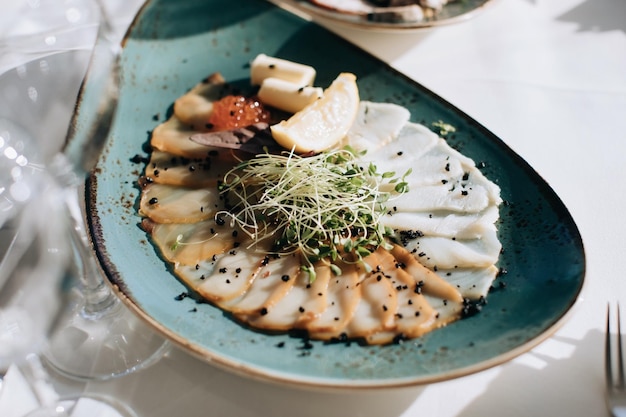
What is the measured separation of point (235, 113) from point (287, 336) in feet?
3.96

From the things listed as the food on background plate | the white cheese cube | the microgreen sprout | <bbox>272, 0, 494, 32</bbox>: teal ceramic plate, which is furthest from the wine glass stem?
<bbox>272, 0, 494, 32</bbox>: teal ceramic plate

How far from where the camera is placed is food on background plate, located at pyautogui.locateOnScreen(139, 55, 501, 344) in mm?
2006

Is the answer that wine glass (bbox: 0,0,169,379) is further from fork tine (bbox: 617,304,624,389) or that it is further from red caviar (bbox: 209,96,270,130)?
fork tine (bbox: 617,304,624,389)

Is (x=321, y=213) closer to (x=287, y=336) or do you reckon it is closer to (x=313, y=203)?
(x=313, y=203)

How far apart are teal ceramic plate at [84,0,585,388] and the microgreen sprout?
14.5 inches

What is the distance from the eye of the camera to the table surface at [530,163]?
1.90 meters

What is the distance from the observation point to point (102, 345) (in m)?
2.12

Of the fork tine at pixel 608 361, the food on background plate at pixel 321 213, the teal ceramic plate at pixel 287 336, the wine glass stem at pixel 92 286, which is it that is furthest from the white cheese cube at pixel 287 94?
the fork tine at pixel 608 361

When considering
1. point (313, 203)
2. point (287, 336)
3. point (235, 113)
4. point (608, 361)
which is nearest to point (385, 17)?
point (235, 113)

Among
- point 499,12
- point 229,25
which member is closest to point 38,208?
point 229,25

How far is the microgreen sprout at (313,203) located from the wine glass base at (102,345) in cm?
53

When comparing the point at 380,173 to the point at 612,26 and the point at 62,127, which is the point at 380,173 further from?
the point at 612,26

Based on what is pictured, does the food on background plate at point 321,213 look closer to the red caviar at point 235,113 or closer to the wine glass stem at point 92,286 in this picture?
the red caviar at point 235,113

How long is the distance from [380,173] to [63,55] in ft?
4.24
